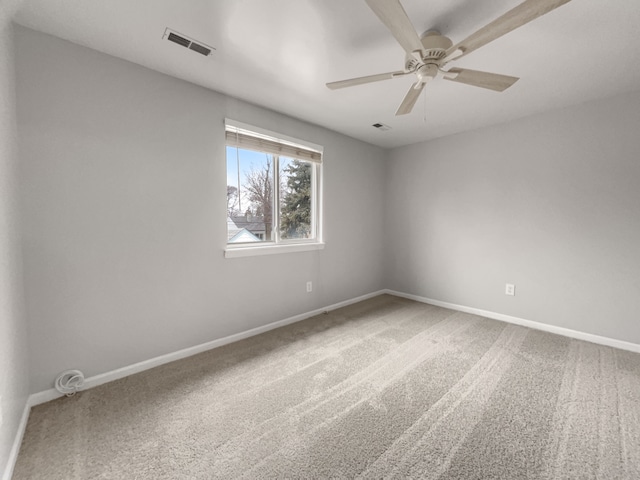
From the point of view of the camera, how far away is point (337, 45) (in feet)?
5.82

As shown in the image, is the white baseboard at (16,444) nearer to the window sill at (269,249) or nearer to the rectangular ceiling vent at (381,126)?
the window sill at (269,249)

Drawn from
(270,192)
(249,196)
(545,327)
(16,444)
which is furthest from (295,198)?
(545,327)

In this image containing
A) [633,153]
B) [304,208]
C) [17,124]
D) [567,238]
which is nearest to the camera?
[17,124]

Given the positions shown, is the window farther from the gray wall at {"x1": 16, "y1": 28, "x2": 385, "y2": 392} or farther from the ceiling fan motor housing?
the ceiling fan motor housing

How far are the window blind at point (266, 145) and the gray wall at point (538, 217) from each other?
67.4 inches

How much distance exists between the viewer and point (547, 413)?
1654mm

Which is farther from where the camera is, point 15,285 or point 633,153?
point 633,153

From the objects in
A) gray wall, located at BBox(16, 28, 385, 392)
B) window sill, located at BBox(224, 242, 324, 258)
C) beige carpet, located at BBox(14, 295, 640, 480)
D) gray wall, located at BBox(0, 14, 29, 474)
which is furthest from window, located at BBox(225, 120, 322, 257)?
gray wall, located at BBox(0, 14, 29, 474)

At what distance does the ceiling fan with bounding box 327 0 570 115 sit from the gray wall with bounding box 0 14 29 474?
5.88ft

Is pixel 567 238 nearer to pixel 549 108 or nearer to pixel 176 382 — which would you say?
pixel 549 108

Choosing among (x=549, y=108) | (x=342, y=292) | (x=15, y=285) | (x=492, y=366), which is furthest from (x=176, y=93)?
(x=549, y=108)

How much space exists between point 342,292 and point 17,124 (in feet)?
10.9

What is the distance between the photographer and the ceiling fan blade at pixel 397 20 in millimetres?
1130

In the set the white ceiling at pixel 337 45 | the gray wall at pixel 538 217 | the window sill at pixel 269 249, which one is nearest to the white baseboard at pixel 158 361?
the window sill at pixel 269 249
